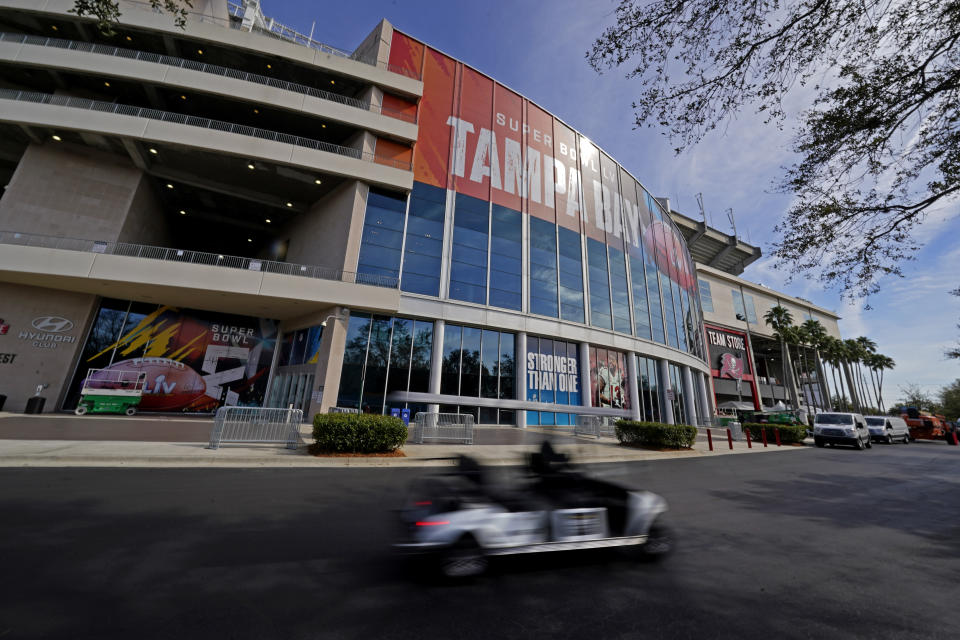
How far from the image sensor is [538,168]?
2634cm

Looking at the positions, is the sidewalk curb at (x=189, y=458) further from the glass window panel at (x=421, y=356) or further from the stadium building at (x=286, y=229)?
the glass window panel at (x=421, y=356)

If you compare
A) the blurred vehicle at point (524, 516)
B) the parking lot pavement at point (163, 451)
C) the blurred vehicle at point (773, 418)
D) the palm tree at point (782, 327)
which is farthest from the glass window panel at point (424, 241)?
the palm tree at point (782, 327)

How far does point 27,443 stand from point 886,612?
1610cm

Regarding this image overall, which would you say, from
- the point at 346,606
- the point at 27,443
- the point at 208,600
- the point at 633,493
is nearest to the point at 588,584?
the point at 633,493

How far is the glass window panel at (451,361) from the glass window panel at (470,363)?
1.07 ft

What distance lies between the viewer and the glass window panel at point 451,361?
20.0 metres

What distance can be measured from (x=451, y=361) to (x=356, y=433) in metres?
10.4

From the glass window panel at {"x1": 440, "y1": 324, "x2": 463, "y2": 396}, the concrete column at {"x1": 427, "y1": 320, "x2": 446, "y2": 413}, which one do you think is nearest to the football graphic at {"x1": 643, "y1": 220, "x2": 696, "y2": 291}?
the glass window panel at {"x1": 440, "y1": 324, "x2": 463, "y2": 396}

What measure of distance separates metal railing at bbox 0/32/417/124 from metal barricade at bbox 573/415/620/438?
70.4 ft

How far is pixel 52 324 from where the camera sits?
1769 centimetres

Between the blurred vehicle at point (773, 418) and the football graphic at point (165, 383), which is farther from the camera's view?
the blurred vehicle at point (773, 418)

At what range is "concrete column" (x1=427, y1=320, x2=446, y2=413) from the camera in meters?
19.3

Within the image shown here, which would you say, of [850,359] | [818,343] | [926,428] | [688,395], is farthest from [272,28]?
[850,359]

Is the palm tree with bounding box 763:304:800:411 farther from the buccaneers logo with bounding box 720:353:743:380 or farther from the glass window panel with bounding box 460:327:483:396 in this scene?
the glass window panel with bounding box 460:327:483:396
